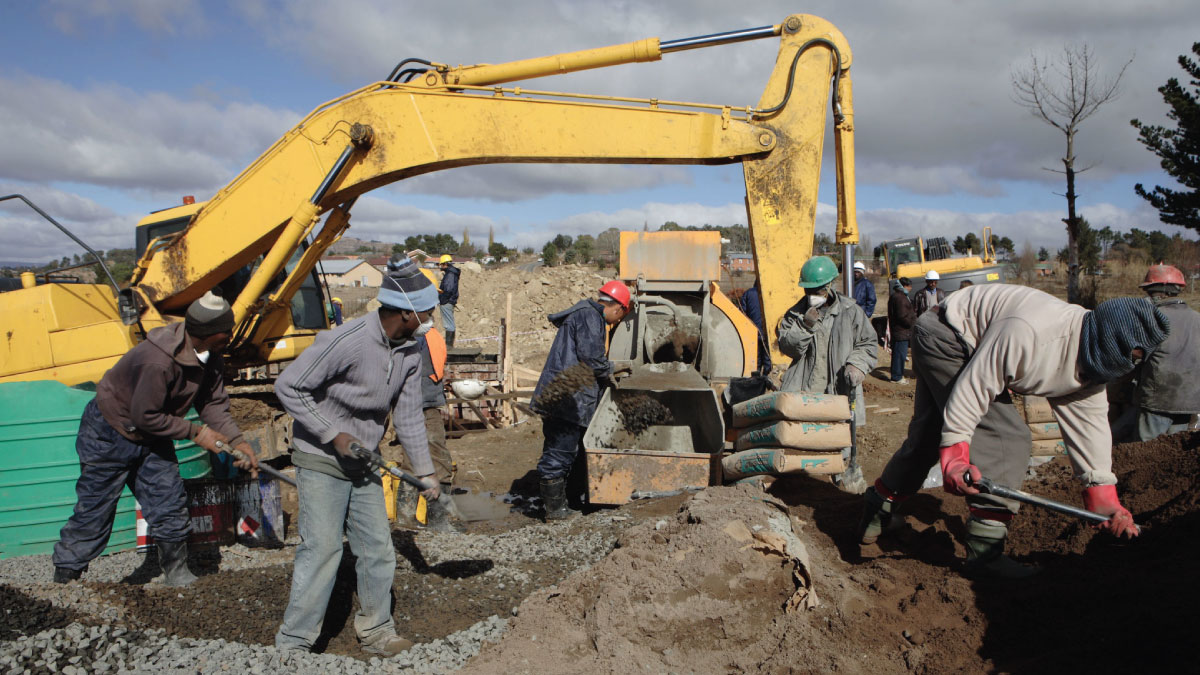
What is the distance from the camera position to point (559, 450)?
19.8 feet

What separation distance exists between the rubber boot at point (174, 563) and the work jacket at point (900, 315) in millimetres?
10999

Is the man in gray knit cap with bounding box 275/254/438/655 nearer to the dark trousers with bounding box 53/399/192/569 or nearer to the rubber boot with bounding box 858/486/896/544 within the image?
the dark trousers with bounding box 53/399/192/569

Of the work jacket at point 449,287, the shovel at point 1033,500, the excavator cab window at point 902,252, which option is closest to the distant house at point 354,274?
the excavator cab window at point 902,252

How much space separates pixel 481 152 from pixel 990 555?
4634 millimetres

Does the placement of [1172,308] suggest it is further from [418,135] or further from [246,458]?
[246,458]

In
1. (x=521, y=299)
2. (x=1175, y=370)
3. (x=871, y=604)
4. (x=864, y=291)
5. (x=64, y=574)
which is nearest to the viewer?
(x=871, y=604)

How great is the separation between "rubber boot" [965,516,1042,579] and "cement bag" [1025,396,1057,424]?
2.83m

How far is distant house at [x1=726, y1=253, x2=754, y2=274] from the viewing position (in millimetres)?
26097

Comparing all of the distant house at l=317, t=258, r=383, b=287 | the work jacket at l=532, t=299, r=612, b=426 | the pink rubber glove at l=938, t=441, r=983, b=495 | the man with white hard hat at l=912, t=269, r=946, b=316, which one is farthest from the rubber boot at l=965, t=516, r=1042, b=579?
the distant house at l=317, t=258, r=383, b=287

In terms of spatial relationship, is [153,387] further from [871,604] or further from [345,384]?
[871,604]

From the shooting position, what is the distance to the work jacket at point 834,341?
213 inches

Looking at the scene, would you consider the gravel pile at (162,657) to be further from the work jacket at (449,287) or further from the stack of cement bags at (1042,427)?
the work jacket at (449,287)

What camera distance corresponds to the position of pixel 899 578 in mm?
3664

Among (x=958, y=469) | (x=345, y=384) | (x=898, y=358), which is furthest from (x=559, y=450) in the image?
(x=898, y=358)
